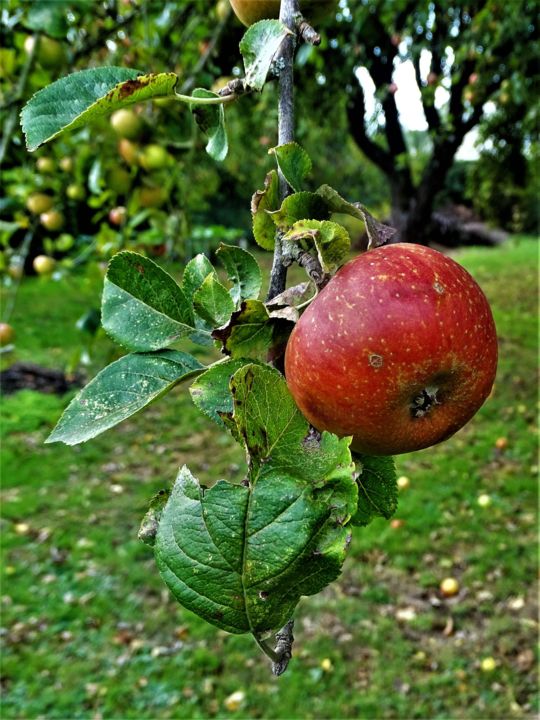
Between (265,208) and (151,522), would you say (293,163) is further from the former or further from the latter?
(151,522)

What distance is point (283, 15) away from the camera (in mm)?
528

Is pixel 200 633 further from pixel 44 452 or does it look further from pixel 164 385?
pixel 164 385

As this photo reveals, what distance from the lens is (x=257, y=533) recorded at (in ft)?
1.30

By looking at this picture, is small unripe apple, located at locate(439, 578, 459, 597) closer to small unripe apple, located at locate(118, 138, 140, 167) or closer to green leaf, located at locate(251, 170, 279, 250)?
small unripe apple, located at locate(118, 138, 140, 167)

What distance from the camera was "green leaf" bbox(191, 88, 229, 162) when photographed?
0.60 meters

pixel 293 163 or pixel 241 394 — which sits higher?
pixel 293 163

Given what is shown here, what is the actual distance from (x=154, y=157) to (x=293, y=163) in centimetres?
132

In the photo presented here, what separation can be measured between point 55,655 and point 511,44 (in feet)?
14.2

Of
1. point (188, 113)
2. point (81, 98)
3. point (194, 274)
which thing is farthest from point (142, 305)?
point (188, 113)

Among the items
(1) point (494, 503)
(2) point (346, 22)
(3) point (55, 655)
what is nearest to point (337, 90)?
(2) point (346, 22)

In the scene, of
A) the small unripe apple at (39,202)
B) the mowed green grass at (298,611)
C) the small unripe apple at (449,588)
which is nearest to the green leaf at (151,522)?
the mowed green grass at (298,611)

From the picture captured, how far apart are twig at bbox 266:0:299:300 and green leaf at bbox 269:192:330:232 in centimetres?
1

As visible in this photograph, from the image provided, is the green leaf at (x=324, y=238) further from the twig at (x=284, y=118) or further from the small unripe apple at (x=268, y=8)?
the small unripe apple at (x=268, y=8)

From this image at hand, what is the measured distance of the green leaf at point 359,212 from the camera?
18.6 inches
